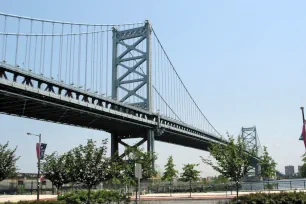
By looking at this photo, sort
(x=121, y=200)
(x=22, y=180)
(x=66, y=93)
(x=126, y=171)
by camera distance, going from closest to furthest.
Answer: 1. (x=121, y=200)
2. (x=126, y=171)
3. (x=66, y=93)
4. (x=22, y=180)

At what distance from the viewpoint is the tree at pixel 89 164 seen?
85.0ft

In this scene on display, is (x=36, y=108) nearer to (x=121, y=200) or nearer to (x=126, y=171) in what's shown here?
(x=126, y=171)

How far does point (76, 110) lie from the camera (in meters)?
52.1

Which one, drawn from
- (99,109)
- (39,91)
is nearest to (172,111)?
(99,109)

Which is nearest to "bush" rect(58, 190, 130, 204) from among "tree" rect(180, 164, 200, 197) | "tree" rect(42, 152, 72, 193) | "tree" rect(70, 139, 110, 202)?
"tree" rect(70, 139, 110, 202)

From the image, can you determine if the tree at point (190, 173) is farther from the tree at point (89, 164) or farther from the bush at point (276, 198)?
the bush at point (276, 198)

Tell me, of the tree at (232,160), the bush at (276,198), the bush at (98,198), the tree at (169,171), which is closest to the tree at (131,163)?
the bush at (98,198)

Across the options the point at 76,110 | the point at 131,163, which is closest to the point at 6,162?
the point at 131,163

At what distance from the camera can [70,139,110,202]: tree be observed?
85.0 ft

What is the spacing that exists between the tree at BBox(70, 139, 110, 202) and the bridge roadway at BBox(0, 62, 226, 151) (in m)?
17.5

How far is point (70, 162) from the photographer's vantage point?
26.2m

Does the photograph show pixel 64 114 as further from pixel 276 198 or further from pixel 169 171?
pixel 276 198

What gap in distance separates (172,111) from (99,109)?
1082 inches

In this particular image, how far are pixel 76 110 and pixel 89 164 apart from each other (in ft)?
87.8
